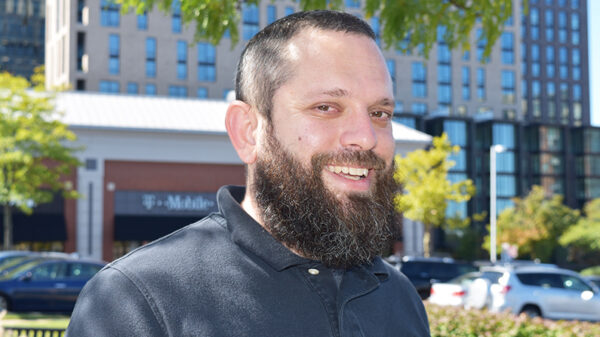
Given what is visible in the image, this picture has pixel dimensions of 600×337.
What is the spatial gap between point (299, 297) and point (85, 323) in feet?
1.91

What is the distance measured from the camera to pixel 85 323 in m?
1.75

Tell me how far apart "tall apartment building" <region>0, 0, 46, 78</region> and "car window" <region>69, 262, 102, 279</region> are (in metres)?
→ 87.2

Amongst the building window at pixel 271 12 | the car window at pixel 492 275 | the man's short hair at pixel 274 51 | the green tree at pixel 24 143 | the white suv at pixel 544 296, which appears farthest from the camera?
the building window at pixel 271 12

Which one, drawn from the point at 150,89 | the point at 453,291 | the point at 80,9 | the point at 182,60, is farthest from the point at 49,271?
the point at 182,60

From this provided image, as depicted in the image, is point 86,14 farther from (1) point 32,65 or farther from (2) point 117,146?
(1) point 32,65

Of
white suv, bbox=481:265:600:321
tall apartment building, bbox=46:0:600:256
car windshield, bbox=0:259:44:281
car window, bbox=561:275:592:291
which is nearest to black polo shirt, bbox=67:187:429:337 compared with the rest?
car windshield, bbox=0:259:44:281

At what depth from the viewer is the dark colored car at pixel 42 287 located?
17000 mm

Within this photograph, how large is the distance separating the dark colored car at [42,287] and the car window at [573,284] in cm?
1286

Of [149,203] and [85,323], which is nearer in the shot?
[85,323]

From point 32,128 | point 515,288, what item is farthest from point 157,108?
point 515,288

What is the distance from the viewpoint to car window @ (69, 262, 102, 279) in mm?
17578

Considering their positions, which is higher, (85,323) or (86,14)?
(86,14)

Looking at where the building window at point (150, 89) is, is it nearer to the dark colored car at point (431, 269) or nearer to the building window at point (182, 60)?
the building window at point (182, 60)

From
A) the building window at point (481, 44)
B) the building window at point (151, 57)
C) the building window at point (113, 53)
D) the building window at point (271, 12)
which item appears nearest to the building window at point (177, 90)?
the building window at point (151, 57)
